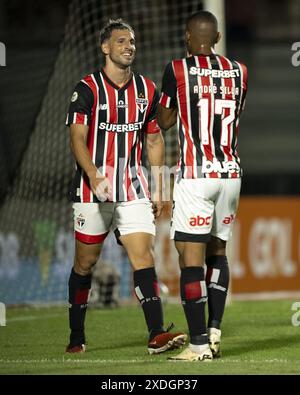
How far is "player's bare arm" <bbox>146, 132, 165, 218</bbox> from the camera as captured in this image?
22.4 ft

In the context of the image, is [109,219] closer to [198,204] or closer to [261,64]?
[198,204]

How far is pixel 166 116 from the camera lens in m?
6.35

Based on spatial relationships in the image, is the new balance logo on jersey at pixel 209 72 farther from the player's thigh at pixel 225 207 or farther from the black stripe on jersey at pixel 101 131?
the black stripe on jersey at pixel 101 131

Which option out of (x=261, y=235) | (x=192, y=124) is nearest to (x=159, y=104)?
(x=192, y=124)

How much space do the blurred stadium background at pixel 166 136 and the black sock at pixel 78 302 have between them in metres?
3.19

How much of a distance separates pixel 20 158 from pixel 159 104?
3.74m

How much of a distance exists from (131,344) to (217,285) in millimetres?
964

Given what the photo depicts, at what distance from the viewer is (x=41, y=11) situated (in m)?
17.8

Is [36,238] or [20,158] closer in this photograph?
[20,158]

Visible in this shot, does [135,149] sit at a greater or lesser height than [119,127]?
lesser

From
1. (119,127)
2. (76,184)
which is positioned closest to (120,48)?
(119,127)

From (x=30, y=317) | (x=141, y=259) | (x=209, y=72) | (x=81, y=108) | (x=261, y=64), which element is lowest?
(x=30, y=317)

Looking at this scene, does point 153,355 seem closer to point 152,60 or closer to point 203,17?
point 203,17

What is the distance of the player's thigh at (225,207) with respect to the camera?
6.31 m
